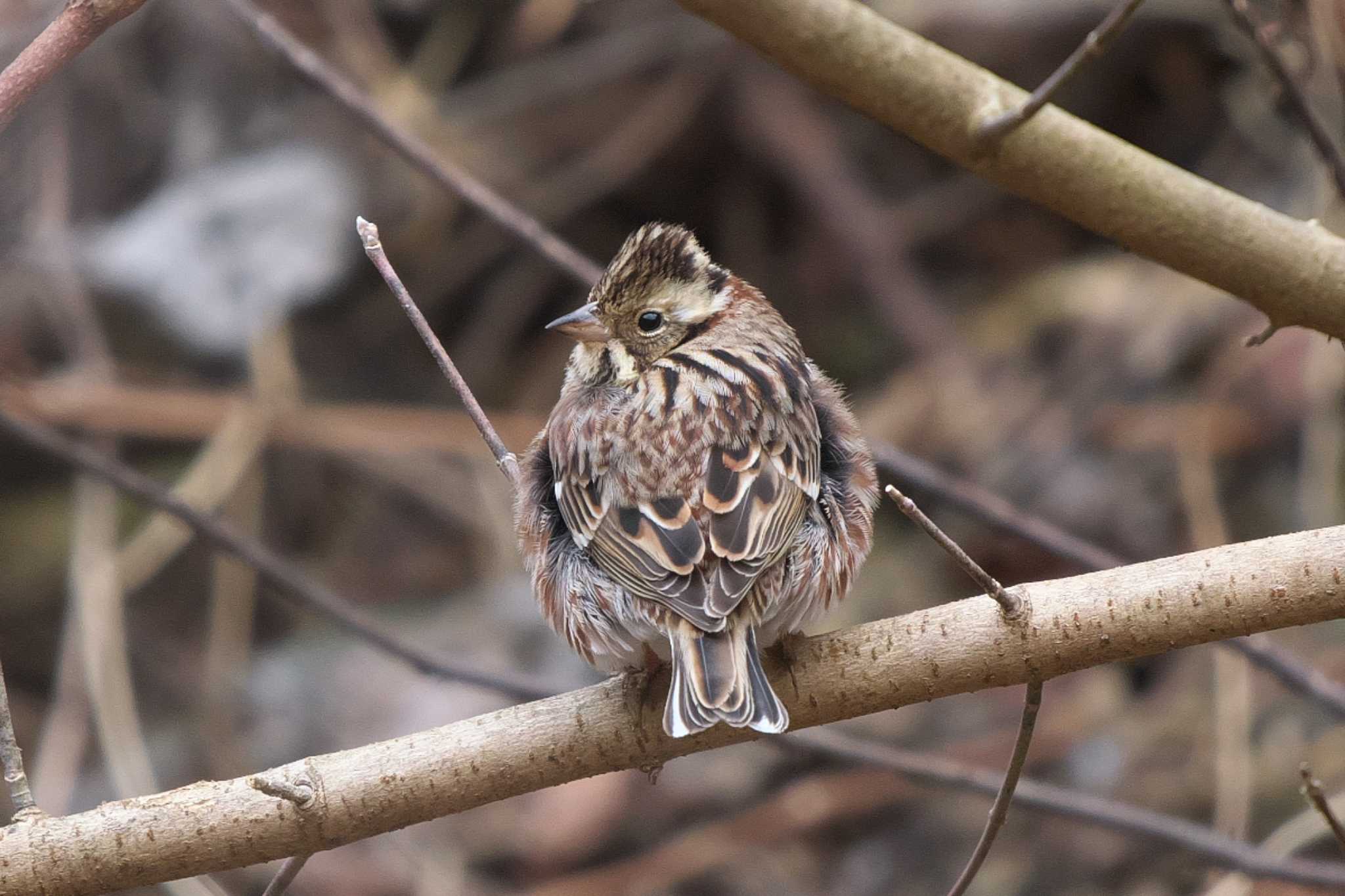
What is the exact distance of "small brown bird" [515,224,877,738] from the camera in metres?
2.94

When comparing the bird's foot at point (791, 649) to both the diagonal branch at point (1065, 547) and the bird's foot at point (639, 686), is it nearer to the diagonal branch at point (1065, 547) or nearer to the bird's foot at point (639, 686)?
the bird's foot at point (639, 686)

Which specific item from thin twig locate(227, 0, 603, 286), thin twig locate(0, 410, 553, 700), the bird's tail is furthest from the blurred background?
the bird's tail

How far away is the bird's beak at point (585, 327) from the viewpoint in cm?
373

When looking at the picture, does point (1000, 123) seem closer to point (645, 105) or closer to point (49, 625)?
point (645, 105)

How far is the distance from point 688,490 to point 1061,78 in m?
1.09

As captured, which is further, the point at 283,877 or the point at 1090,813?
the point at 1090,813

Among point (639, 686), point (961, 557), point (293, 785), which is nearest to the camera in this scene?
point (961, 557)

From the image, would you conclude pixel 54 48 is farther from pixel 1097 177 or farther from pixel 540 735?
pixel 1097 177

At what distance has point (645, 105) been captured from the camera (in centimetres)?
698

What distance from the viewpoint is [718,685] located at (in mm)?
2727

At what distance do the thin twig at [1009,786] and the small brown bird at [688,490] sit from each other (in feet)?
1.37

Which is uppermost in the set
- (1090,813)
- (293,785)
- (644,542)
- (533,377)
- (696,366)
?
(533,377)

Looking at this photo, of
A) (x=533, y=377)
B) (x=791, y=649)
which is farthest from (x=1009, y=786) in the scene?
(x=533, y=377)

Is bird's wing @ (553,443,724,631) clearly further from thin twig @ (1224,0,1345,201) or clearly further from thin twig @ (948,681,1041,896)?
thin twig @ (1224,0,1345,201)
